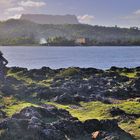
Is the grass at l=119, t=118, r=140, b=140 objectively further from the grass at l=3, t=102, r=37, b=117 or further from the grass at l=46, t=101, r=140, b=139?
the grass at l=3, t=102, r=37, b=117

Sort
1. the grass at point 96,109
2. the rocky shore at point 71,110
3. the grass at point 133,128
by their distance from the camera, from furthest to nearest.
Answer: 1. the grass at point 96,109
2. the grass at point 133,128
3. the rocky shore at point 71,110

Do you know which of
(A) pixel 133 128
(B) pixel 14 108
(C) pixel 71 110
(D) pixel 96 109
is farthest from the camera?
(D) pixel 96 109

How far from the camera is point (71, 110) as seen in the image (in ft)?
116

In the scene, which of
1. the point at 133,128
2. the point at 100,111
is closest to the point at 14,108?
the point at 100,111

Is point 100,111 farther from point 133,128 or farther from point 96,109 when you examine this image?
point 133,128

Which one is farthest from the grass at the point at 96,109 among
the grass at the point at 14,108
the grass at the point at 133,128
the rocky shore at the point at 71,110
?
the grass at the point at 14,108

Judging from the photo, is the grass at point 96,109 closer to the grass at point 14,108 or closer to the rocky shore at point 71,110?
the rocky shore at point 71,110

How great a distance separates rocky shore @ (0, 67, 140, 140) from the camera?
2345 centimetres

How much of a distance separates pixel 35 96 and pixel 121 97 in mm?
8040

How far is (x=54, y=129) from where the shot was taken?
79.6ft

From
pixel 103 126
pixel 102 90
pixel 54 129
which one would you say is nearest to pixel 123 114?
pixel 103 126

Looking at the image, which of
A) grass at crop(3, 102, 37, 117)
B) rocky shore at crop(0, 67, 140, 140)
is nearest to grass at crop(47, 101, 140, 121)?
rocky shore at crop(0, 67, 140, 140)

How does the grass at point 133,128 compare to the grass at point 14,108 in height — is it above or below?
below

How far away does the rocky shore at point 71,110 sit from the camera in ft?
76.9
